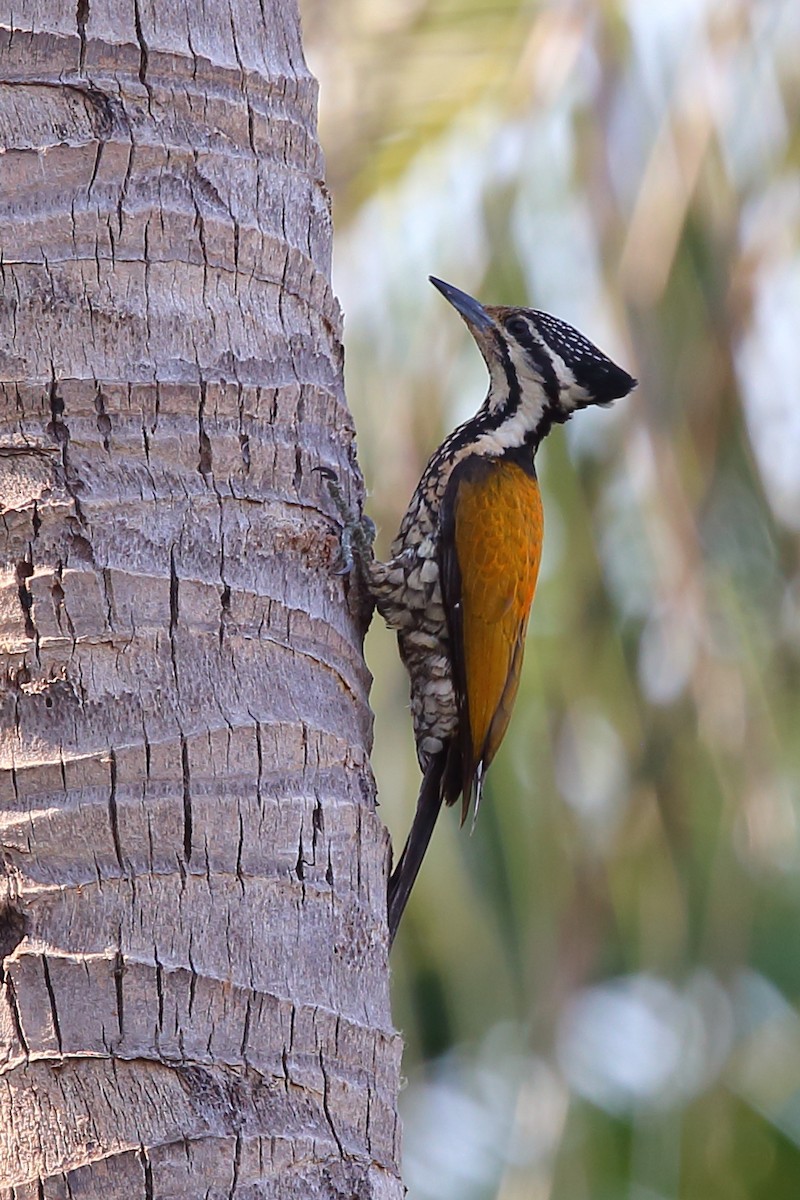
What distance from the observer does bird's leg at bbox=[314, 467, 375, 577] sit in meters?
2.79

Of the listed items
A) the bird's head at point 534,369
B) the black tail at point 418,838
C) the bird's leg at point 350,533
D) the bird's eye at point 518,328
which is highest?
the bird's eye at point 518,328

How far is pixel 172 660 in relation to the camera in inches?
91.1

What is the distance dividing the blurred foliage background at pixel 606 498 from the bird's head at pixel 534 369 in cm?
6

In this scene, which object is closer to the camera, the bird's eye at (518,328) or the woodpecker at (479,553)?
the woodpecker at (479,553)

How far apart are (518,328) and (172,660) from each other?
2.04 metres

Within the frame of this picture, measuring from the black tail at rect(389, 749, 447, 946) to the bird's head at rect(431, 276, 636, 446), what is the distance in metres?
0.88

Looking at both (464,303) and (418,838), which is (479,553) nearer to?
(464,303)

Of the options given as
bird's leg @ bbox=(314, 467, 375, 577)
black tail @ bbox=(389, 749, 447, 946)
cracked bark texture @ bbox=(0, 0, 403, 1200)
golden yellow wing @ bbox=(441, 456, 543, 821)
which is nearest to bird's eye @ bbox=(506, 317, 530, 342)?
golden yellow wing @ bbox=(441, 456, 543, 821)

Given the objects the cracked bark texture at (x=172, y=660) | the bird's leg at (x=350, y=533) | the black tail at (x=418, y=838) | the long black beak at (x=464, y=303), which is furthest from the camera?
the long black beak at (x=464, y=303)

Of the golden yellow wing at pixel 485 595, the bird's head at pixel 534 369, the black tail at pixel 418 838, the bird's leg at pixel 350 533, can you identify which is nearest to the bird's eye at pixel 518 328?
the bird's head at pixel 534 369

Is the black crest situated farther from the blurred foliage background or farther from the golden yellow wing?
the golden yellow wing

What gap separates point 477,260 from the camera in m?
3.97

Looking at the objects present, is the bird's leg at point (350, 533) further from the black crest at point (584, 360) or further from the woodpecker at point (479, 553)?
the black crest at point (584, 360)

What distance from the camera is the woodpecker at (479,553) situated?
3.86 meters
